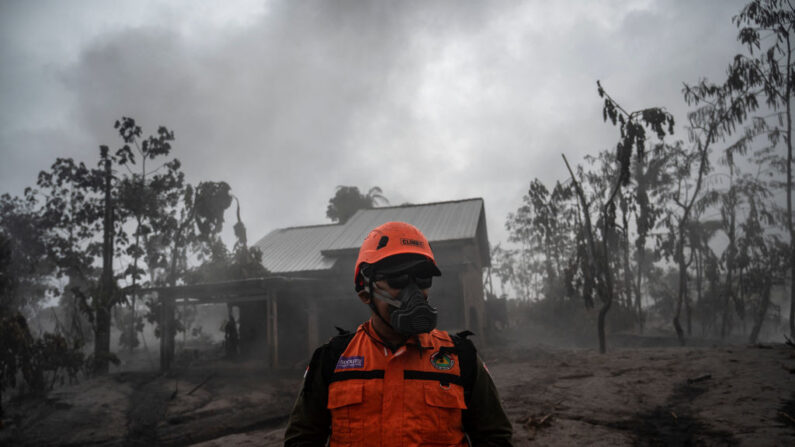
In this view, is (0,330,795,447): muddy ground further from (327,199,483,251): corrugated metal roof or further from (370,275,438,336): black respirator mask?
(327,199,483,251): corrugated metal roof

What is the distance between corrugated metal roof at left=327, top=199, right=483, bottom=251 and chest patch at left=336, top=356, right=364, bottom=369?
13949mm

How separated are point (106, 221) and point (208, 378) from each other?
863 cm

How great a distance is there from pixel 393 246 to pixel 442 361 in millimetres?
621

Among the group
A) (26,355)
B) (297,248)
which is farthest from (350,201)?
(26,355)

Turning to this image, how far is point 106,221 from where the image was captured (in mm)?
16578

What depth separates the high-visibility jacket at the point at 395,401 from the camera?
185 cm

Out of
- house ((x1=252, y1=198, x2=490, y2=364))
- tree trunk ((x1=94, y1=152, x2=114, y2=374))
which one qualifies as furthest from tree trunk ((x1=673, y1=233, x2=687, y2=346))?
tree trunk ((x1=94, y1=152, x2=114, y2=374))

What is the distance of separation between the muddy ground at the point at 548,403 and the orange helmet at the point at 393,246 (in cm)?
465

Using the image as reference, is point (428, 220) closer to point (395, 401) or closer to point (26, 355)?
point (26, 355)

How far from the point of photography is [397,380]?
1920 millimetres

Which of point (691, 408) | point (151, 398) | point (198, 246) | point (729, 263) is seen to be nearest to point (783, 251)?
point (729, 263)

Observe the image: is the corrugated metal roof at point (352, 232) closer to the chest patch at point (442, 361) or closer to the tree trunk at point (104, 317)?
the tree trunk at point (104, 317)

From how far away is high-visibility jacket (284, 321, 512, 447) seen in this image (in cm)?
185

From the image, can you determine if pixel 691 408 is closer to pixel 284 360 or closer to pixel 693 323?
pixel 284 360
